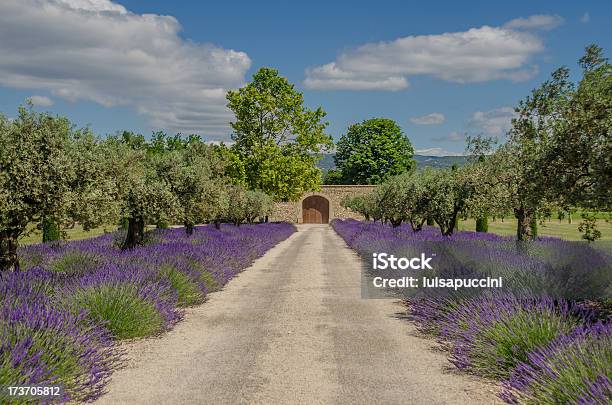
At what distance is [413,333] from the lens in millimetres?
7871

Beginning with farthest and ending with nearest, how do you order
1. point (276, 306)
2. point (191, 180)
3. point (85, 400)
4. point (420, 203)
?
1. point (420, 203)
2. point (191, 180)
3. point (276, 306)
4. point (85, 400)

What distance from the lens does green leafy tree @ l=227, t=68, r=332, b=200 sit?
37750mm

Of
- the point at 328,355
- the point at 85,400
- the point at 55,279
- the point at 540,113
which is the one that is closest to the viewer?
the point at 85,400

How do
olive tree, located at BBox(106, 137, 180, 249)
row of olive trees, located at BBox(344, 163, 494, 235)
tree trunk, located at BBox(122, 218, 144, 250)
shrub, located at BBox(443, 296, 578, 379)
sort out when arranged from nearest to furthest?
shrub, located at BBox(443, 296, 578, 379)
olive tree, located at BBox(106, 137, 180, 249)
tree trunk, located at BBox(122, 218, 144, 250)
row of olive trees, located at BBox(344, 163, 494, 235)

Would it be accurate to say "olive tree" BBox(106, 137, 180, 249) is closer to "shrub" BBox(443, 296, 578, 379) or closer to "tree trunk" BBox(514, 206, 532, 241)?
"shrub" BBox(443, 296, 578, 379)

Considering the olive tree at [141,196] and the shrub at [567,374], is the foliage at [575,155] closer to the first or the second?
the shrub at [567,374]

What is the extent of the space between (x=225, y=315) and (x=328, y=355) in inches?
127

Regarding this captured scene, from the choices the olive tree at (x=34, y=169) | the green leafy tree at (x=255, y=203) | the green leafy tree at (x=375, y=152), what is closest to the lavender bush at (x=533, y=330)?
the olive tree at (x=34, y=169)

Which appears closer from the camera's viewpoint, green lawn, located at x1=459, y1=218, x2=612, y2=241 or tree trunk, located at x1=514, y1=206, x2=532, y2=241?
tree trunk, located at x1=514, y1=206, x2=532, y2=241

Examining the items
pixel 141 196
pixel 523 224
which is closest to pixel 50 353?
pixel 141 196

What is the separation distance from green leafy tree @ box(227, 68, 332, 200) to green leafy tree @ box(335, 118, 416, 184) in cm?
3446

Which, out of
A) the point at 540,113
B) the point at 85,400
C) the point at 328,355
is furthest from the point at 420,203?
the point at 85,400

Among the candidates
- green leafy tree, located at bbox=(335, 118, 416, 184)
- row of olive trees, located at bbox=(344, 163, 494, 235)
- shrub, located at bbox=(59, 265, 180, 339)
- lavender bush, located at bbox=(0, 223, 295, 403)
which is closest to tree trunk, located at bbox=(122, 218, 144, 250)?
lavender bush, located at bbox=(0, 223, 295, 403)

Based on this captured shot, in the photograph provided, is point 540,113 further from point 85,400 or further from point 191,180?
point 85,400
